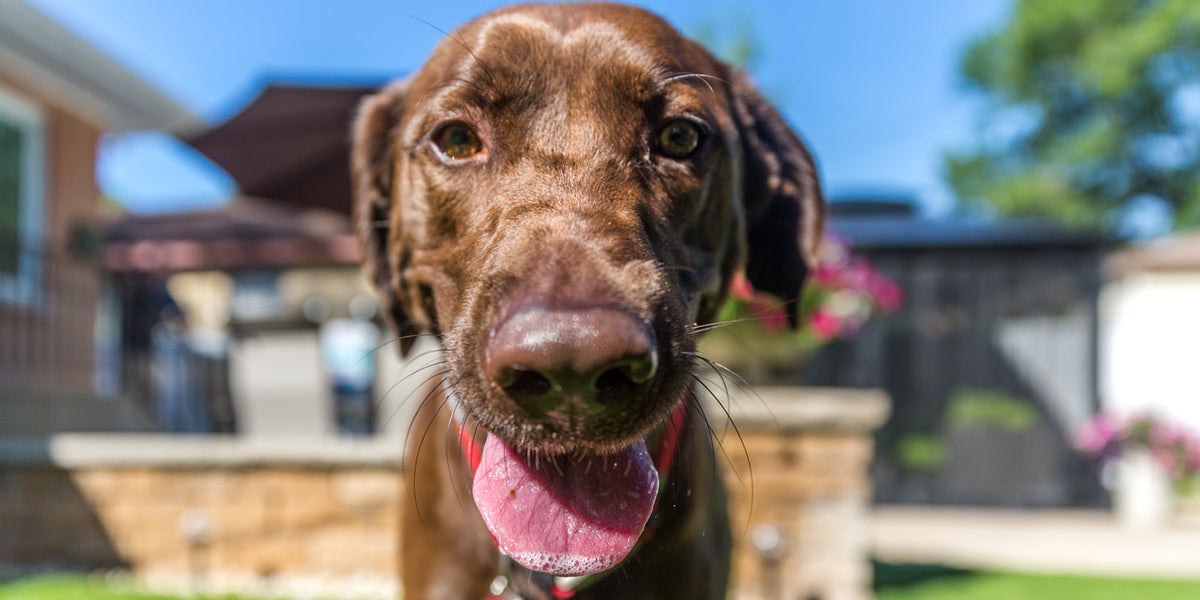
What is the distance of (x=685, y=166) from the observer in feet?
5.92

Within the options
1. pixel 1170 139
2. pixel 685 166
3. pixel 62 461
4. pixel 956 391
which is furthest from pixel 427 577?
pixel 1170 139

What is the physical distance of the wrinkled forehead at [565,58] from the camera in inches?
67.1

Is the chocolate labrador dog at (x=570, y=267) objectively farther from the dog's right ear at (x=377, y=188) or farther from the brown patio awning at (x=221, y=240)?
the brown patio awning at (x=221, y=240)

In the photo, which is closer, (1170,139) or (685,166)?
(685,166)

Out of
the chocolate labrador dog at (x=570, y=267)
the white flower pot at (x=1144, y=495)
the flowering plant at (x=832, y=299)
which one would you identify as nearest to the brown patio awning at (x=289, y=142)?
the flowering plant at (x=832, y=299)

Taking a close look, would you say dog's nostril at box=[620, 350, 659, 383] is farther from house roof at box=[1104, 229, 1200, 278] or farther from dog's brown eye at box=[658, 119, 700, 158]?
house roof at box=[1104, 229, 1200, 278]

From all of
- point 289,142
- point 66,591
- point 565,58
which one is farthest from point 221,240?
point 565,58

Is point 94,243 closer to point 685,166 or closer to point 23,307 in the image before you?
point 23,307

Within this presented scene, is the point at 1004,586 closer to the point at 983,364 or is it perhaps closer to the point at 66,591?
the point at 983,364

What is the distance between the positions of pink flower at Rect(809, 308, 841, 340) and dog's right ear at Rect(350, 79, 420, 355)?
2.87 metres

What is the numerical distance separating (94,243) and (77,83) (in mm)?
1695

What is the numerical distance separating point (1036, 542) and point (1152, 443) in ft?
6.82

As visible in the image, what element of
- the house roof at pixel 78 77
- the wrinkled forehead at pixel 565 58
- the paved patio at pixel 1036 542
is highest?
the house roof at pixel 78 77

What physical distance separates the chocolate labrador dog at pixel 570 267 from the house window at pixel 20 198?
7.24 meters
